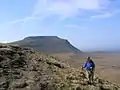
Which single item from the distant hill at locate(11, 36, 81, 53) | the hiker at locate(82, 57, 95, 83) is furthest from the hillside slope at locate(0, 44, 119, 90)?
the distant hill at locate(11, 36, 81, 53)

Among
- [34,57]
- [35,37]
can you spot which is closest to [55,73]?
[34,57]

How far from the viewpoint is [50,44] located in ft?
450

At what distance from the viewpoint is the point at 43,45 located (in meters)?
133

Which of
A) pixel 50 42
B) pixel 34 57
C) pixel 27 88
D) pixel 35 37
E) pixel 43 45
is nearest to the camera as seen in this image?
pixel 27 88

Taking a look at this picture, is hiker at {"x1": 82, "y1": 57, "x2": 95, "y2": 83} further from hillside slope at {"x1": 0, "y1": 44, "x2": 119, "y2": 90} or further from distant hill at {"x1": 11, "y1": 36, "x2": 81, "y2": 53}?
distant hill at {"x1": 11, "y1": 36, "x2": 81, "y2": 53}

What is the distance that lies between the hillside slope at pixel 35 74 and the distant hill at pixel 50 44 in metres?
99.1

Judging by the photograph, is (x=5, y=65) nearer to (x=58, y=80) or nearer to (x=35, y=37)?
(x=58, y=80)

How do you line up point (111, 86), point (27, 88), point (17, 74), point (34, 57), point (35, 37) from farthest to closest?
point (35, 37) → point (34, 57) → point (111, 86) → point (17, 74) → point (27, 88)

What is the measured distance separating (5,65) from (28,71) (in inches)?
64.5

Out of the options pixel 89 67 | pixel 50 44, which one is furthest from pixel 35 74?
pixel 50 44

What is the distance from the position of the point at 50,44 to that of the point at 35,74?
378ft

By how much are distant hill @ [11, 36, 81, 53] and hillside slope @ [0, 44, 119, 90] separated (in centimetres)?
9910

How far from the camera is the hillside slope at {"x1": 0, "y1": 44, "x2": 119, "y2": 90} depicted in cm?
2044

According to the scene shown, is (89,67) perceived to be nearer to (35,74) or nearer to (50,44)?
(35,74)
